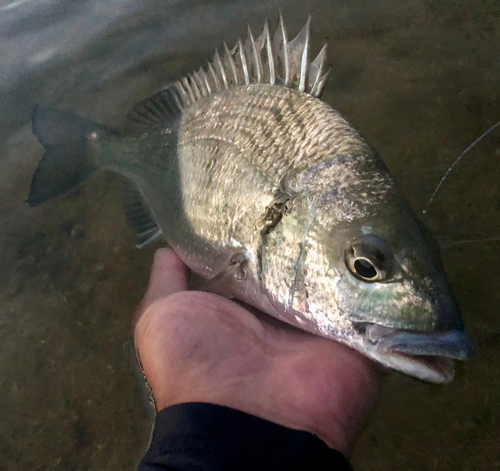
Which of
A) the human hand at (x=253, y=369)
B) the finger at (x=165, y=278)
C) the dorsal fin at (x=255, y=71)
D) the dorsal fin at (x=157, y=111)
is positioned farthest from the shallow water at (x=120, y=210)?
the dorsal fin at (x=255, y=71)

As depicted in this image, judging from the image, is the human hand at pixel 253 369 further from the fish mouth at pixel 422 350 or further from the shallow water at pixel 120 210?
the shallow water at pixel 120 210

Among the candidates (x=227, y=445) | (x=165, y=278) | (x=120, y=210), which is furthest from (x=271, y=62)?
(x=120, y=210)

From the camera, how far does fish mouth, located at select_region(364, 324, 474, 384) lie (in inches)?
31.0

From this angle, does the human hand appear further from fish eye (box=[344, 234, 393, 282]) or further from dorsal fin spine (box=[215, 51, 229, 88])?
dorsal fin spine (box=[215, 51, 229, 88])

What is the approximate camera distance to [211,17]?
3404 millimetres

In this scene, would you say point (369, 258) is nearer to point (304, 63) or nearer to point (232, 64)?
point (304, 63)

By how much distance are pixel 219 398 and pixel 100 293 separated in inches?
59.1

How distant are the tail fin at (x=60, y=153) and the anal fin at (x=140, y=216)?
0.89ft

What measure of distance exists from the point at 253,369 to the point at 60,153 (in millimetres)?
1964

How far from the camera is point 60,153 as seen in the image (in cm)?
227

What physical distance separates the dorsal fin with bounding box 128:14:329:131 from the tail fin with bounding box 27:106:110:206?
19.9 inches

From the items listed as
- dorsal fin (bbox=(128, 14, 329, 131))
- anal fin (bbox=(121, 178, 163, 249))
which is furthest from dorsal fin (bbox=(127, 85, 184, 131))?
anal fin (bbox=(121, 178, 163, 249))

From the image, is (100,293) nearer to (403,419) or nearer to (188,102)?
(188,102)

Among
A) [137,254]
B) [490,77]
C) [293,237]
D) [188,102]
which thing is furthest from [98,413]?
[490,77]
